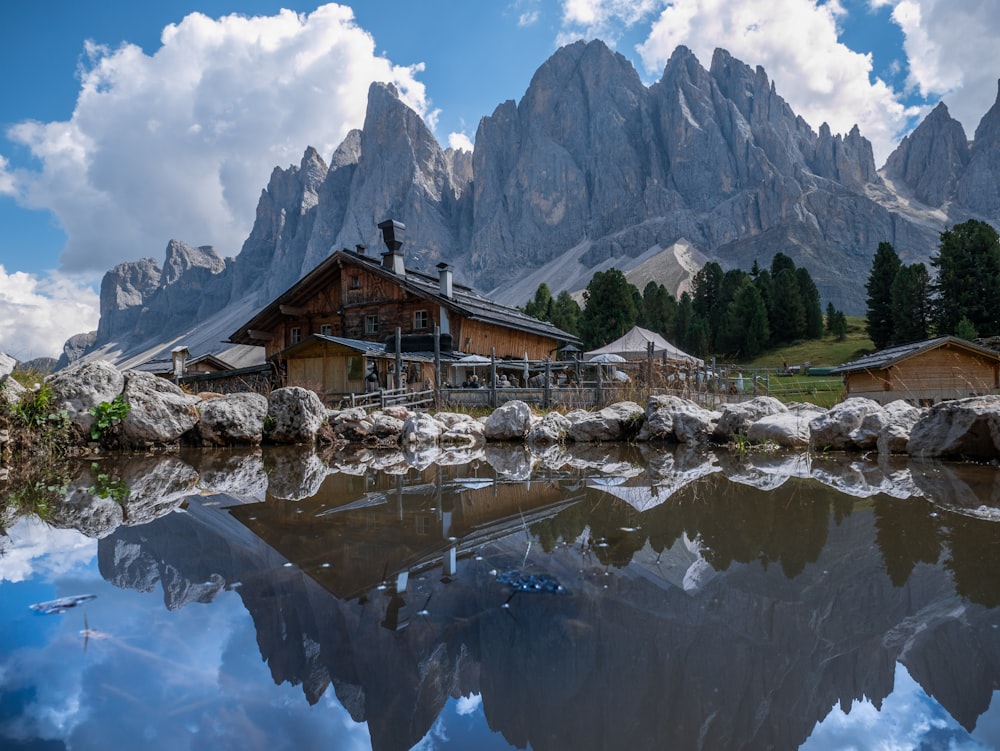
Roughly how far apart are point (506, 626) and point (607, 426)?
11.1 metres

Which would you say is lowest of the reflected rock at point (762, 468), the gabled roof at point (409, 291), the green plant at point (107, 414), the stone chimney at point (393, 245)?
the reflected rock at point (762, 468)

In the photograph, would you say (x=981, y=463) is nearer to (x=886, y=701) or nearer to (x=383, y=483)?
(x=886, y=701)

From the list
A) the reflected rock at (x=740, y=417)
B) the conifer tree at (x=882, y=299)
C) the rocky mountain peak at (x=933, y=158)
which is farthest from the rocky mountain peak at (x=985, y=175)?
the reflected rock at (x=740, y=417)

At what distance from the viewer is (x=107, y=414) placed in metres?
11.3

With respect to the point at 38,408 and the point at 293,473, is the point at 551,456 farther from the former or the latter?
the point at 38,408

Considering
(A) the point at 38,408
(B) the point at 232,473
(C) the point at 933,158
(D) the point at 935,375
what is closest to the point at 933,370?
(D) the point at 935,375

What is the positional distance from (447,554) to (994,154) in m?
189

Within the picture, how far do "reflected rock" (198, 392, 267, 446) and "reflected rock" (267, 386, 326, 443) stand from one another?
290mm

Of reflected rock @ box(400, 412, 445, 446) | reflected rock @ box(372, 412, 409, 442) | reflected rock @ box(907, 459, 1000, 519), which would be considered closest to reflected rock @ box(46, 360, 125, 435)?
reflected rock @ box(372, 412, 409, 442)

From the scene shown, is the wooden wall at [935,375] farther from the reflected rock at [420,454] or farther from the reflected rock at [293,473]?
the reflected rock at [293,473]

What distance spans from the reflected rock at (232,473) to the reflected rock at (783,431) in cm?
918

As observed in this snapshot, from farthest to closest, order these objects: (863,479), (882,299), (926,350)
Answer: (882,299)
(926,350)
(863,479)

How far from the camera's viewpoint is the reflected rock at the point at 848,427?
1029 cm

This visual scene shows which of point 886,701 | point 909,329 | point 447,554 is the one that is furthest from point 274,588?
point 909,329
